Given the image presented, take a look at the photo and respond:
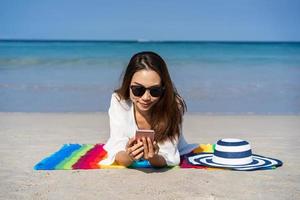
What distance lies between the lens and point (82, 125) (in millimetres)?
7129

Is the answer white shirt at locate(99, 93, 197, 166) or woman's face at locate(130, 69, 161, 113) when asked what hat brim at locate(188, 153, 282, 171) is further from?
woman's face at locate(130, 69, 161, 113)

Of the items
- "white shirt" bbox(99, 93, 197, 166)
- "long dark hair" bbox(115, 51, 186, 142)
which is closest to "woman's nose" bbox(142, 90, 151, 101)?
"long dark hair" bbox(115, 51, 186, 142)

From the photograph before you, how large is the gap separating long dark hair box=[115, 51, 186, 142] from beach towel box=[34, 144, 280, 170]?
0.32 m

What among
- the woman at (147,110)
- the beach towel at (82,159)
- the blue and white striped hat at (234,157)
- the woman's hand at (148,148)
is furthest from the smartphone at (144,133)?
the blue and white striped hat at (234,157)

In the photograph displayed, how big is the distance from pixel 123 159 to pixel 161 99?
1.87 ft

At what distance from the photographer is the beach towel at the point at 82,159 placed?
428 centimetres

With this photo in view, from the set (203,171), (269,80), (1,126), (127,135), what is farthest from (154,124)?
(269,80)

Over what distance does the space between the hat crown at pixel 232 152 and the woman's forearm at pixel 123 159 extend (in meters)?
0.74

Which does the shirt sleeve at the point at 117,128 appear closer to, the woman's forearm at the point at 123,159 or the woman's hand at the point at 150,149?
the woman's forearm at the point at 123,159

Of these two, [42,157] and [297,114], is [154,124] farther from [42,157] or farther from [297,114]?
[297,114]

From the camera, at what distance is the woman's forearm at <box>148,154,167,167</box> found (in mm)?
4051

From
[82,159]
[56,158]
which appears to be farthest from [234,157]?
[56,158]

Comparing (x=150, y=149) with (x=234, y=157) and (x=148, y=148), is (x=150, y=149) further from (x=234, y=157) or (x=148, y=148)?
(x=234, y=157)

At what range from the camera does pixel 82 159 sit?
462 cm
